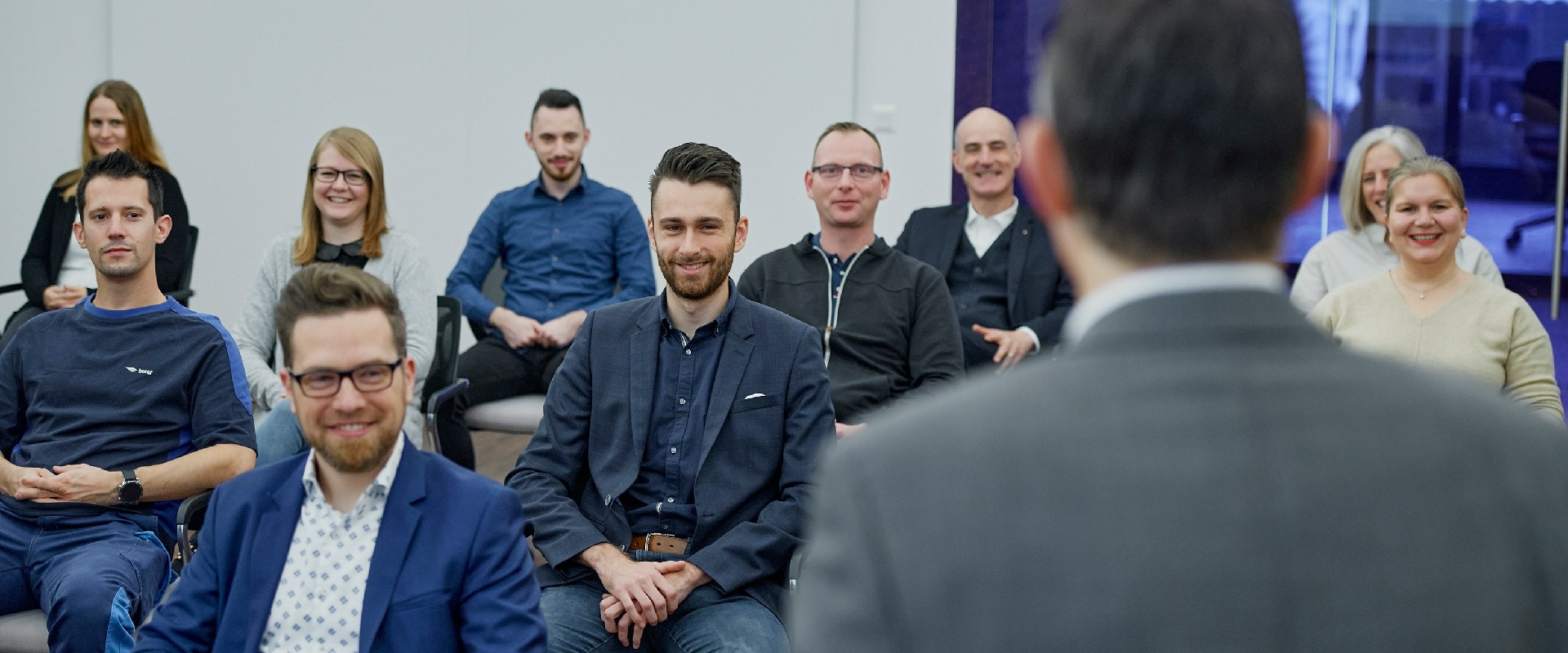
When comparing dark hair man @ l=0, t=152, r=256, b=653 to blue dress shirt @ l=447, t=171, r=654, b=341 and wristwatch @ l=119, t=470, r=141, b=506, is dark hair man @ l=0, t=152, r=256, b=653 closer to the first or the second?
wristwatch @ l=119, t=470, r=141, b=506

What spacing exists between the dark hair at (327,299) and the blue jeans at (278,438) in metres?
1.40

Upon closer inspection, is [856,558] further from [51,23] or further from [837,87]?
[51,23]

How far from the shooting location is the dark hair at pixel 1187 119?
702 mm

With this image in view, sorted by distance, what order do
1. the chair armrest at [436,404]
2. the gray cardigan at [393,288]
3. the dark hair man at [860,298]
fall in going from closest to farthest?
the dark hair man at [860,298], the chair armrest at [436,404], the gray cardigan at [393,288]

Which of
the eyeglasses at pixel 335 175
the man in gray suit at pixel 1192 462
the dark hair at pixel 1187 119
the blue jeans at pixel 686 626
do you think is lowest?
the blue jeans at pixel 686 626

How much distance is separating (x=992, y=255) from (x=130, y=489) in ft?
8.20

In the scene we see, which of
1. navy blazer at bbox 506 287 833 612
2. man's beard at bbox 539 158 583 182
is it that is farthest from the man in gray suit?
man's beard at bbox 539 158 583 182

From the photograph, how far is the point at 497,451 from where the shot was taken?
5.52 meters

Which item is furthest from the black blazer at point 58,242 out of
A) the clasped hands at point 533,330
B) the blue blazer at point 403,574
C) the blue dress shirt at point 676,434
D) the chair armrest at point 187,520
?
the blue blazer at point 403,574

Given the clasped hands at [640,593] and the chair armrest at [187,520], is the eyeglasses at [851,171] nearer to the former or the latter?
the clasped hands at [640,593]

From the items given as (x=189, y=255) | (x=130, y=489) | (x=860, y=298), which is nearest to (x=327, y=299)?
(x=130, y=489)

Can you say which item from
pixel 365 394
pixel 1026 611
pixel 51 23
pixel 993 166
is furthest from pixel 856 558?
pixel 51 23

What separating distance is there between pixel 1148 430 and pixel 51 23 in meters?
6.54

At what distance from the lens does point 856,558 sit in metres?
0.70
